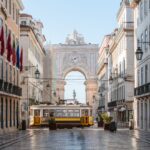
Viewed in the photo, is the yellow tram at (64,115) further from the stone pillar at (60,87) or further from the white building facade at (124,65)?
the stone pillar at (60,87)

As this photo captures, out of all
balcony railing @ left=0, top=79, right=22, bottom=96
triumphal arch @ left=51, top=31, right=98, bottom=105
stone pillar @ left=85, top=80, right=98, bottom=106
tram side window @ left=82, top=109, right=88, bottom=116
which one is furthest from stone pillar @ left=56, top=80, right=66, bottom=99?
balcony railing @ left=0, top=79, right=22, bottom=96

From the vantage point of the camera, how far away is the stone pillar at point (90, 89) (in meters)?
169

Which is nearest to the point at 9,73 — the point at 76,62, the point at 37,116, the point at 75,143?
the point at 37,116

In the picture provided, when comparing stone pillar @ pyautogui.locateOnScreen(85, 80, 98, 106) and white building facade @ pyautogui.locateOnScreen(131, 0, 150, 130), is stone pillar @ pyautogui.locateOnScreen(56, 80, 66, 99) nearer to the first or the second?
stone pillar @ pyautogui.locateOnScreen(85, 80, 98, 106)

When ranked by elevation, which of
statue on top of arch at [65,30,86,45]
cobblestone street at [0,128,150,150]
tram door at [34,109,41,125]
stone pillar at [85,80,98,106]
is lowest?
cobblestone street at [0,128,150,150]

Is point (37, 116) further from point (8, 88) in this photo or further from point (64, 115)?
point (8, 88)

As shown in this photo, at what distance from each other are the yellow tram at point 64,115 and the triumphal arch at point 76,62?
9203 cm

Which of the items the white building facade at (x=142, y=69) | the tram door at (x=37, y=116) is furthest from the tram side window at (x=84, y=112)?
the white building facade at (x=142, y=69)

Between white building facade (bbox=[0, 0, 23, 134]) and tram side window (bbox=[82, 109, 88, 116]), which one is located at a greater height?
white building facade (bbox=[0, 0, 23, 134])

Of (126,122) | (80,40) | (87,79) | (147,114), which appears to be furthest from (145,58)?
(80,40)

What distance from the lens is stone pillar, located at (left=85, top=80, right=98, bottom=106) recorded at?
555 ft

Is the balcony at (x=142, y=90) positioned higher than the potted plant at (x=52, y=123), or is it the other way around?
the balcony at (x=142, y=90)

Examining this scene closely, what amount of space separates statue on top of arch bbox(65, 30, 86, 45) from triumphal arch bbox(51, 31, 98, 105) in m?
8.68

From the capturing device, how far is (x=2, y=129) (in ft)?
174
